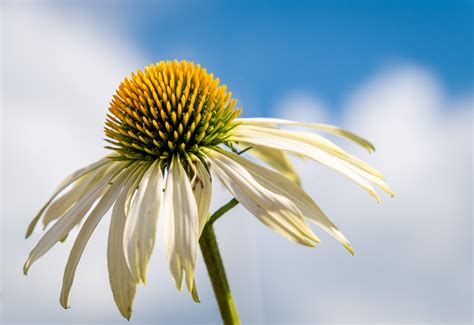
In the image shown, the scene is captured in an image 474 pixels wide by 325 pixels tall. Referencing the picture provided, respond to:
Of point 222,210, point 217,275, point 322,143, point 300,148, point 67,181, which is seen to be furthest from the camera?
Answer: point 67,181

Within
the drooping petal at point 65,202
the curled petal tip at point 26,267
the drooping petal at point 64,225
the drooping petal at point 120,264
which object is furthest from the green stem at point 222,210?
the drooping petal at point 65,202

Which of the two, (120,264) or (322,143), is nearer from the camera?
(120,264)

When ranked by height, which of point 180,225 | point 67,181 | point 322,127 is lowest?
point 180,225

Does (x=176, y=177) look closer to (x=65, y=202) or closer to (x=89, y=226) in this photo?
(x=89, y=226)

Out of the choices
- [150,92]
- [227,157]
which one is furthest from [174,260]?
[150,92]

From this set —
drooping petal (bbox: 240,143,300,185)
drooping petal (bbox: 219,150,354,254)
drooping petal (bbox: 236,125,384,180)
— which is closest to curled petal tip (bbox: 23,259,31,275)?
drooping petal (bbox: 219,150,354,254)

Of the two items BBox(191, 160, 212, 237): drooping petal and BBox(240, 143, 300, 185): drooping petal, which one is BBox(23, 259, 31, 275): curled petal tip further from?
BBox(240, 143, 300, 185): drooping petal

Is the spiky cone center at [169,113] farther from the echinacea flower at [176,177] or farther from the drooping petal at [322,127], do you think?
the drooping petal at [322,127]

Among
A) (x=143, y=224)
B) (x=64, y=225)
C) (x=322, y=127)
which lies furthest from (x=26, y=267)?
(x=322, y=127)
